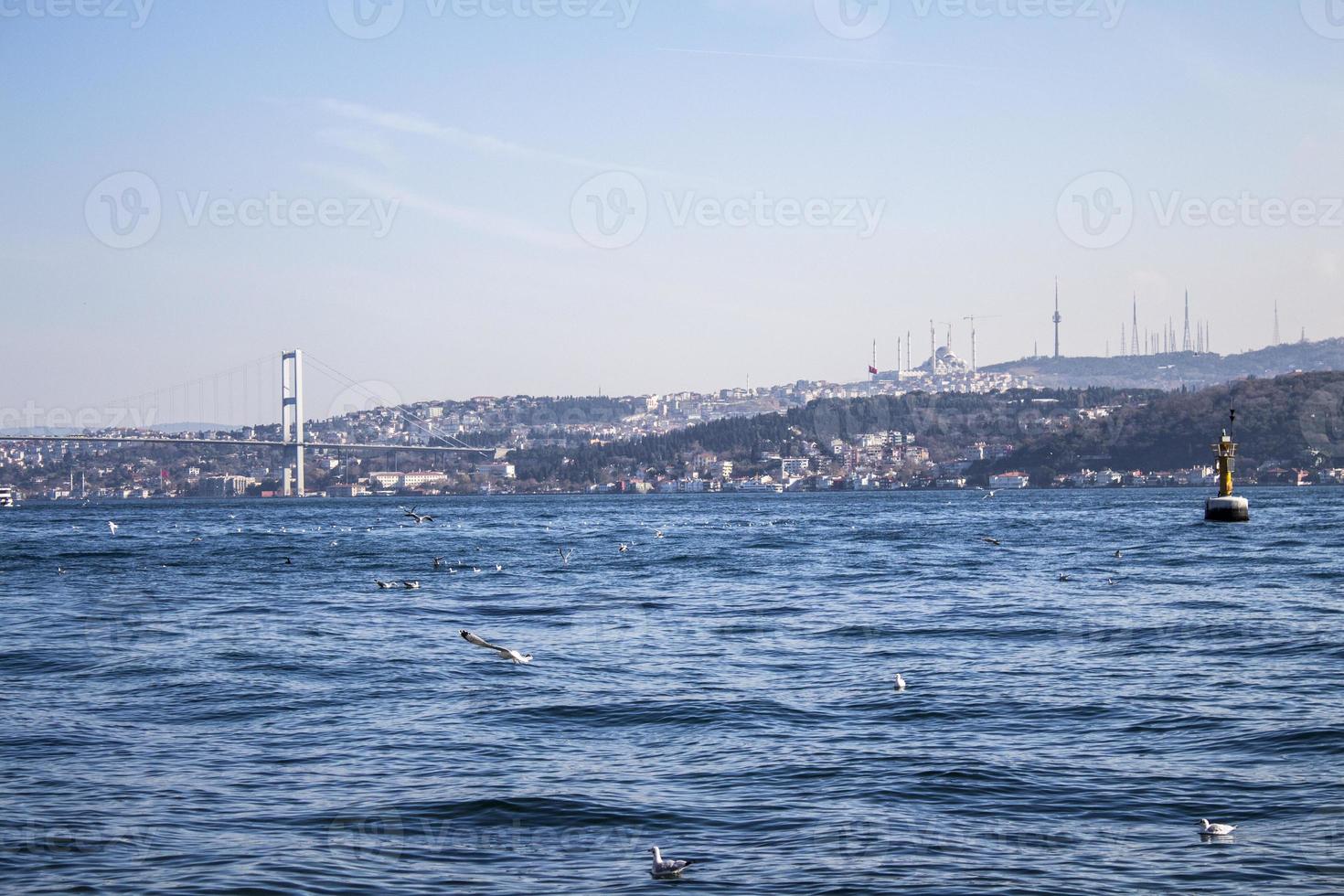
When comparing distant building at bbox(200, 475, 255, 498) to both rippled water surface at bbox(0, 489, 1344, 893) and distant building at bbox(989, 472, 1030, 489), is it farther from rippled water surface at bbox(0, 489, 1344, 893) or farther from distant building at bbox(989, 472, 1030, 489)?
rippled water surface at bbox(0, 489, 1344, 893)

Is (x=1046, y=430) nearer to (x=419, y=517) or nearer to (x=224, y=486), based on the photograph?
(x=224, y=486)

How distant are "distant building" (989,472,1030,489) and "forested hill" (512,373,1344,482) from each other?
2003mm

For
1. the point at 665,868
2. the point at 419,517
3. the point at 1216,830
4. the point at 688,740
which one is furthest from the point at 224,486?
the point at 1216,830

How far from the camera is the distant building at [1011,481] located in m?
127

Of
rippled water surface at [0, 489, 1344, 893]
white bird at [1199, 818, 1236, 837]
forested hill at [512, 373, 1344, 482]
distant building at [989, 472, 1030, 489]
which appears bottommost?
distant building at [989, 472, 1030, 489]

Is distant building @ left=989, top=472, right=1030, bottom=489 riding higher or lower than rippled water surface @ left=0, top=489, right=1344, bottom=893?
lower

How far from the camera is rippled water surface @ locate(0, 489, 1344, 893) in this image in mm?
7383

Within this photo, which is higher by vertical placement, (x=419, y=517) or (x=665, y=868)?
(x=419, y=517)

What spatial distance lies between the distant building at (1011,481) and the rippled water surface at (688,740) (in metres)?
105

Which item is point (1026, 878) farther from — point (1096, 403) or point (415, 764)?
point (1096, 403)

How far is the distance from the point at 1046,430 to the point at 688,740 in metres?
144

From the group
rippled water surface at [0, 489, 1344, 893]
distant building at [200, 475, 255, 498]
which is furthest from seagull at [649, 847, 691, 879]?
distant building at [200, 475, 255, 498]

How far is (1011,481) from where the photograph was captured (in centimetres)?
12794

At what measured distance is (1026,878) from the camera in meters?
6.96
